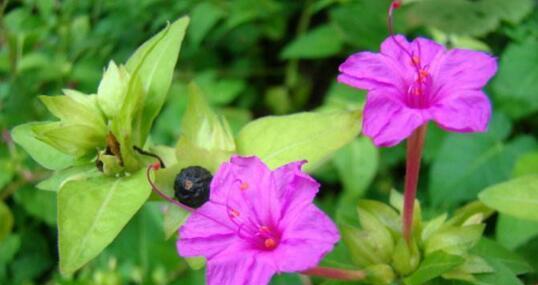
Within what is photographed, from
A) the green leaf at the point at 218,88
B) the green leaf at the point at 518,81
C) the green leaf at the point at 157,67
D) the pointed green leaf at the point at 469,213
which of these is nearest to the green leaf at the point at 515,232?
the pointed green leaf at the point at 469,213

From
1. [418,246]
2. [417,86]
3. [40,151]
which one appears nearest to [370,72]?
[417,86]

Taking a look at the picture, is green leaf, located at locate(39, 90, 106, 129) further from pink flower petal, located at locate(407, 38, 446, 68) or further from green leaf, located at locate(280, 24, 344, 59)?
green leaf, located at locate(280, 24, 344, 59)

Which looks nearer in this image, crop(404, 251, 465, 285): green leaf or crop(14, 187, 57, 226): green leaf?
crop(404, 251, 465, 285): green leaf

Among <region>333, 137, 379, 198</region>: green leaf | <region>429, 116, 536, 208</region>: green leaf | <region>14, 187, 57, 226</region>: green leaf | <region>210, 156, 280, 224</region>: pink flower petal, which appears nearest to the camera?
<region>210, 156, 280, 224</region>: pink flower petal

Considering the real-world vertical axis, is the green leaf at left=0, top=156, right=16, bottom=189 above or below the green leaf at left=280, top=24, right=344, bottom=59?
below

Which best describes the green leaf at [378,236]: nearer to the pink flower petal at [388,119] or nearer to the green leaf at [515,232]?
the pink flower petal at [388,119]

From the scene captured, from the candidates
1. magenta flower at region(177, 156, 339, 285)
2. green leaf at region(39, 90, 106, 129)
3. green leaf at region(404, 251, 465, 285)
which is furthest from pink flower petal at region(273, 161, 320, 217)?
green leaf at region(39, 90, 106, 129)
